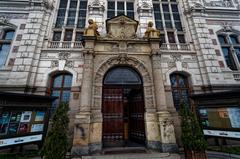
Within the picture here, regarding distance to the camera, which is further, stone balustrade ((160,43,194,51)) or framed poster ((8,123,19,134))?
stone balustrade ((160,43,194,51))

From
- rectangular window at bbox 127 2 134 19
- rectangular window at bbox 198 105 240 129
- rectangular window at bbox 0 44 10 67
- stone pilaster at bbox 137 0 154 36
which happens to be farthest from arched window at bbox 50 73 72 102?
rectangular window at bbox 198 105 240 129

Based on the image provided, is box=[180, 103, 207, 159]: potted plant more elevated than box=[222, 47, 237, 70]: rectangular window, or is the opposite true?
box=[222, 47, 237, 70]: rectangular window

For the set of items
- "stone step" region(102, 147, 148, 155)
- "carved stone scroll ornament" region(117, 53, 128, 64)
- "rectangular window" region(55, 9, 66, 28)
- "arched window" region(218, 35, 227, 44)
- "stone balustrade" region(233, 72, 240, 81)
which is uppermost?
"rectangular window" region(55, 9, 66, 28)

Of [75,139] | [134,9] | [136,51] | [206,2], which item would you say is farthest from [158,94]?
[206,2]

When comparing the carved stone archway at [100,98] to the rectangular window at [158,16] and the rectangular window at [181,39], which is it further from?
the rectangular window at [181,39]

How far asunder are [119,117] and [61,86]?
4999 mm

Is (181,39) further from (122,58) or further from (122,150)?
(122,150)

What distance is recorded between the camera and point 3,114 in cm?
564

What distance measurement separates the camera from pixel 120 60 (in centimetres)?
889

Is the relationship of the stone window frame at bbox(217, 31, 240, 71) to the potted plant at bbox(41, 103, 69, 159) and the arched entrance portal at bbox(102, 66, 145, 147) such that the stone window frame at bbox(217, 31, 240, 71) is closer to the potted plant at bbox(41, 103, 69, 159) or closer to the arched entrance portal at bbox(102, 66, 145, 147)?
the arched entrance portal at bbox(102, 66, 145, 147)

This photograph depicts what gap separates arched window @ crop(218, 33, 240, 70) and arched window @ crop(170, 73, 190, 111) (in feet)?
14.7

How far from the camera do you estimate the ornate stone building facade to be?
778 cm

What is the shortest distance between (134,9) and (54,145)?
1316 centimetres

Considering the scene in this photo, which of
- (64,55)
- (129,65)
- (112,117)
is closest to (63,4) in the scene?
(64,55)
